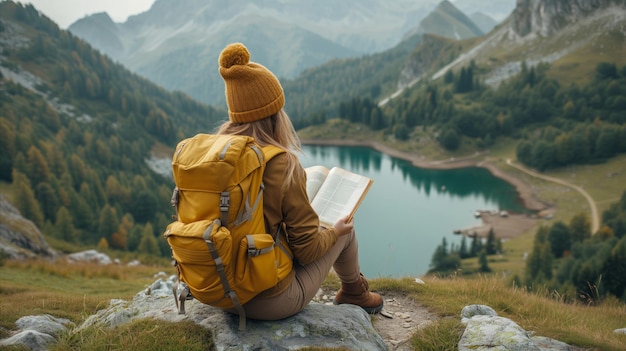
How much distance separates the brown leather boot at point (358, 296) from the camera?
229 inches

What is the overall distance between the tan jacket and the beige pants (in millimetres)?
138

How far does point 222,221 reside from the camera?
3.75m

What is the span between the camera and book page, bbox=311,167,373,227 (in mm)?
4852

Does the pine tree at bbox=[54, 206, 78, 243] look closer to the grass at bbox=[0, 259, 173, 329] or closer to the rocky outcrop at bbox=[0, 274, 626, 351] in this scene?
the grass at bbox=[0, 259, 173, 329]

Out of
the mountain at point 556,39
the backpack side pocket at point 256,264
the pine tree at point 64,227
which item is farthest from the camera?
the mountain at point 556,39

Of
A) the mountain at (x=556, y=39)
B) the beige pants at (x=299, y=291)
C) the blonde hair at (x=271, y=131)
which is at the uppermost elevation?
the mountain at (x=556, y=39)

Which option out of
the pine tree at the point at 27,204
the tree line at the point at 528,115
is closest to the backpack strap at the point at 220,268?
the pine tree at the point at 27,204

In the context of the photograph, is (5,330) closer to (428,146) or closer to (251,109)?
(251,109)

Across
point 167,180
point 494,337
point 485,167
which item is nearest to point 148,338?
point 494,337

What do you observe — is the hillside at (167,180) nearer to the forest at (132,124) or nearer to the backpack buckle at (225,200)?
the forest at (132,124)

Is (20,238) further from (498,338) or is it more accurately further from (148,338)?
(498,338)

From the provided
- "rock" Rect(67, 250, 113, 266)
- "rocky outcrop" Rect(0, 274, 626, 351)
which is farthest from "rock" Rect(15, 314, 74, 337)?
"rock" Rect(67, 250, 113, 266)

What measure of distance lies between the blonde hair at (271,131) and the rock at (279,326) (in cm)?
186

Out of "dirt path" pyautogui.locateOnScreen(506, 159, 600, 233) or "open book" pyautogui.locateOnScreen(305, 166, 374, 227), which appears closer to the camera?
"open book" pyautogui.locateOnScreen(305, 166, 374, 227)
